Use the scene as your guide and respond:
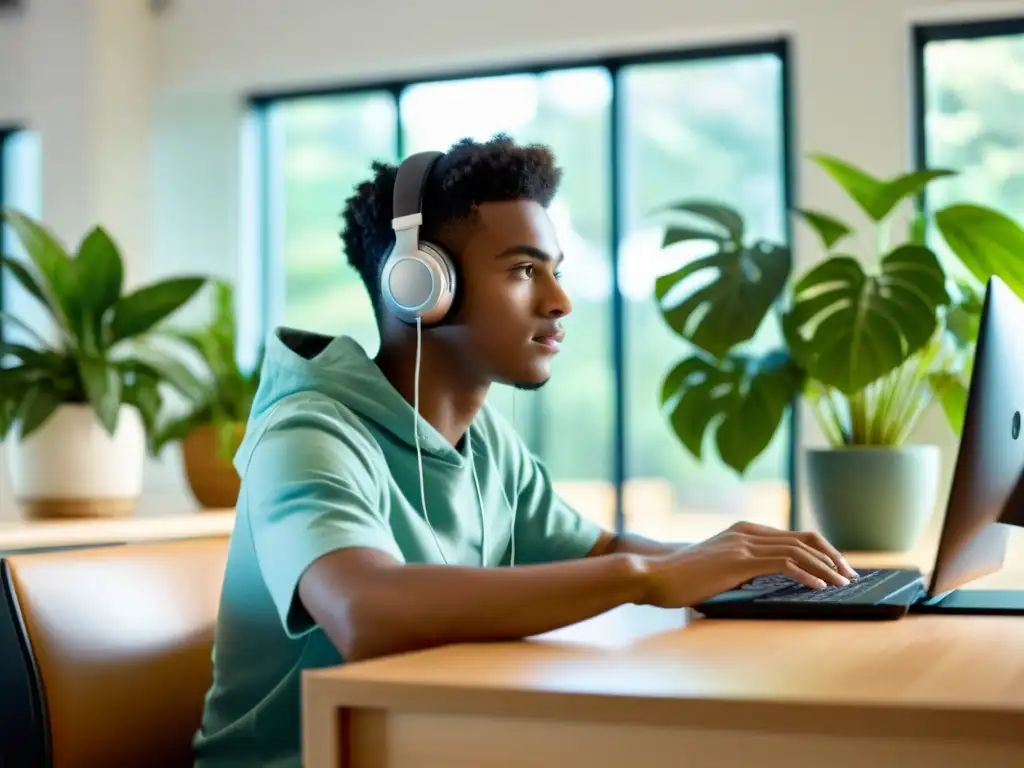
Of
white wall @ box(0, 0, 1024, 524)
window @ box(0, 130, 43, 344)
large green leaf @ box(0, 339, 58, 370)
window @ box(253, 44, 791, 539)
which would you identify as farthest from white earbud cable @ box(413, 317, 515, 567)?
window @ box(0, 130, 43, 344)

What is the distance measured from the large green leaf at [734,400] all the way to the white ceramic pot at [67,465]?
1300mm

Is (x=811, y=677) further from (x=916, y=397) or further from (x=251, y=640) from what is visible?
(x=916, y=397)

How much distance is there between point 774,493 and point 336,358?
2.61 meters

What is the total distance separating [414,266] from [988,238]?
5.17ft

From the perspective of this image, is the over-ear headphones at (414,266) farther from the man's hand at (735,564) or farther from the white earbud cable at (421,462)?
the man's hand at (735,564)

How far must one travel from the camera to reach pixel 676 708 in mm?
710

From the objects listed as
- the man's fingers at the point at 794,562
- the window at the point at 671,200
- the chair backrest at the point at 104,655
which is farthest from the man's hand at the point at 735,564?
the window at the point at 671,200

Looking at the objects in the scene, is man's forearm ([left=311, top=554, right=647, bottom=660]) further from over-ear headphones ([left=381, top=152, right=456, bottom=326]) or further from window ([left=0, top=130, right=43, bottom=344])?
window ([left=0, top=130, right=43, bottom=344])

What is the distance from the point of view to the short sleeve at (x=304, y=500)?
1038mm

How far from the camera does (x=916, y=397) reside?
2564mm

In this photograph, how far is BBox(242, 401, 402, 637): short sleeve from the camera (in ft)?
3.41

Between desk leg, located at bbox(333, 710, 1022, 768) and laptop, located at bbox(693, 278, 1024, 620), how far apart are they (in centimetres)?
42

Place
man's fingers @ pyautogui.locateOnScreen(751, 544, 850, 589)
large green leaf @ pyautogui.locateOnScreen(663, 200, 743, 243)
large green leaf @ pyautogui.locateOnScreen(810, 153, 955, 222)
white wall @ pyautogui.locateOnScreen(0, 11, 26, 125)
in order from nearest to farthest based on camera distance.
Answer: man's fingers @ pyautogui.locateOnScreen(751, 544, 850, 589) → large green leaf @ pyautogui.locateOnScreen(810, 153, 955, 222) → large green leaf @ pyautogui.locateOnScreen(663, 200, 743, 243) → white wall @ pyautogui.locateOnScreen(0, 11, 26, 125)

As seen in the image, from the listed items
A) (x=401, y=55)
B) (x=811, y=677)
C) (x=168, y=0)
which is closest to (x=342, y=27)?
(x=401, y=55)
